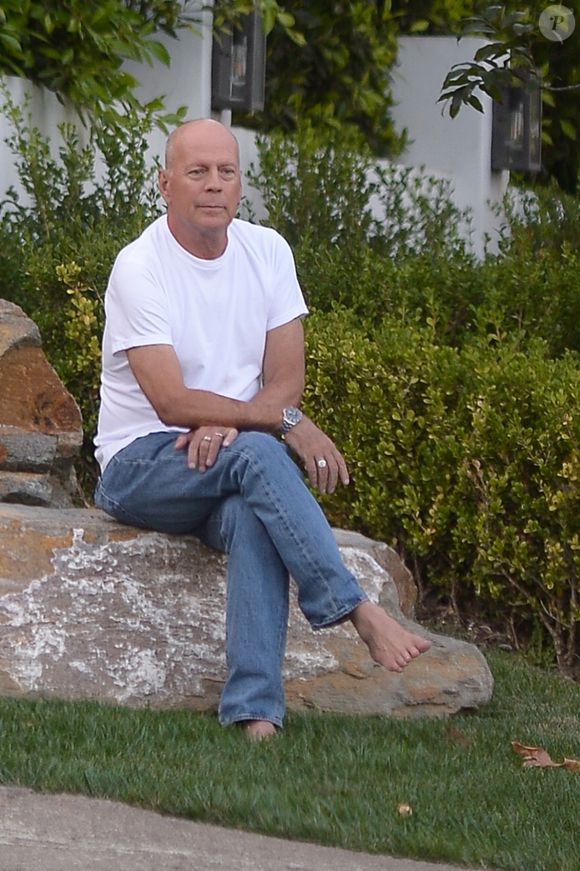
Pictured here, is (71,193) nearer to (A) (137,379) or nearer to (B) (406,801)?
(A) (137,379)

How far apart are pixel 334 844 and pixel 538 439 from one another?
2526mm

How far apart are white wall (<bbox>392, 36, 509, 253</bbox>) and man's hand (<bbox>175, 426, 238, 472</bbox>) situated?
6022 millimetres

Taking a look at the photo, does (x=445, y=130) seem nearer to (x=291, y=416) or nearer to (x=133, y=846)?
(x=291, y=416)

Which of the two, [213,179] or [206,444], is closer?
[206,444]

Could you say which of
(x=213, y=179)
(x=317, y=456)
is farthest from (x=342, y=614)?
(x=213, y=179)

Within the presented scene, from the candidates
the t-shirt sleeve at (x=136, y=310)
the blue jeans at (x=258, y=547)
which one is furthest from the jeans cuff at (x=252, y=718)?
the t-shirt sleeve at (x=136, y=310)

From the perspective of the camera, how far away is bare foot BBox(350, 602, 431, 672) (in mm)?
4098

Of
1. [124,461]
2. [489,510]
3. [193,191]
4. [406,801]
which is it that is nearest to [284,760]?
[406,801]

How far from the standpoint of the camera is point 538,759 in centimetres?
426

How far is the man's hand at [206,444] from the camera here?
14.0 ft

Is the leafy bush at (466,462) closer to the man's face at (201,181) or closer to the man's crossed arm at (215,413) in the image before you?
the man's crossed arm at (215,413)

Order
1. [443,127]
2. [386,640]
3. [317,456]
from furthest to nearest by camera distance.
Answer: [443,127]
[317,456]
[386,640]

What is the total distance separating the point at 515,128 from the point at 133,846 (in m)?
7.73

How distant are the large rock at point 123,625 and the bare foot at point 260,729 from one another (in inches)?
16.9
